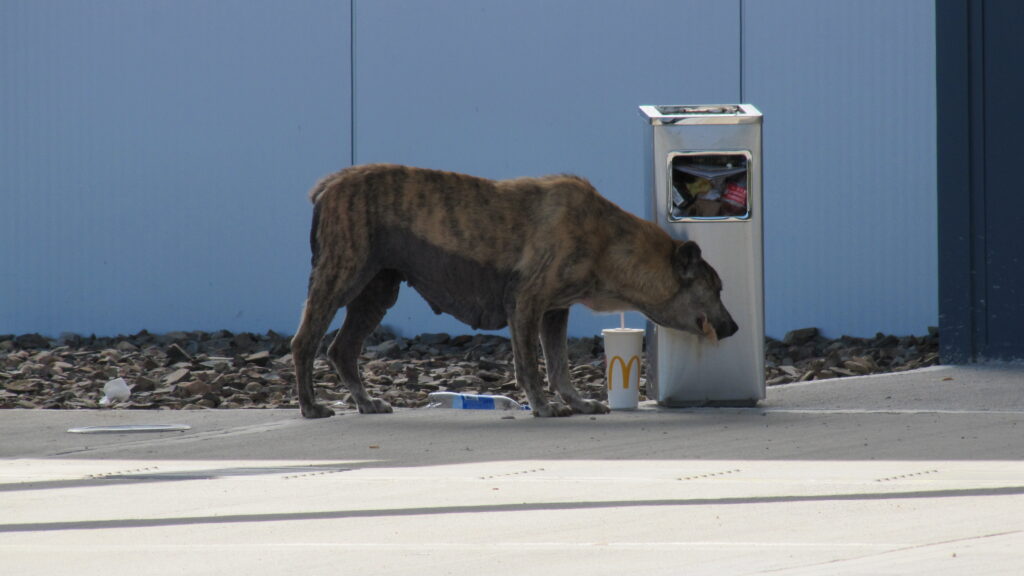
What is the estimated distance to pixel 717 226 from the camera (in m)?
9.94

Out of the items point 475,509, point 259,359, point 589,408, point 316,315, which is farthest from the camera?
point 259,359

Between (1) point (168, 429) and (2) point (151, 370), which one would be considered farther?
(2) point (151, 370)

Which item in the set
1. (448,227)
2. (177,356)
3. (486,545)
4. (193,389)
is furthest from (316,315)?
(177,356)

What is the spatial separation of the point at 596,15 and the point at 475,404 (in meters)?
6.34

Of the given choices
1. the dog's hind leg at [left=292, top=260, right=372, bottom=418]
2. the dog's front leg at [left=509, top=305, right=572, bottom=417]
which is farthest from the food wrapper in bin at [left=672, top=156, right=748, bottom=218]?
the dog's hind leg at [left=292, top=260, right=372, bottom=418]

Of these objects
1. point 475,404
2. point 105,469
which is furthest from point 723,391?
point 105,469

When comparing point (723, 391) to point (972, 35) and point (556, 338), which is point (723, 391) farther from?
point (972, 35)

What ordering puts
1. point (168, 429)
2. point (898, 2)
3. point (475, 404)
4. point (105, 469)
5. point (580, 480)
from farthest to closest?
point (898, 2) < point (475, 404) < point (168, 429) < point (105, 469) < point (580, 480)

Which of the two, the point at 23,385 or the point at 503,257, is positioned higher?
the point at 503,257

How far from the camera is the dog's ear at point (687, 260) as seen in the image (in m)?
9.67

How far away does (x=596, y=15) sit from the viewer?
1573 cm

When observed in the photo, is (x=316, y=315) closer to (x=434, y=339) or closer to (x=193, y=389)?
(x=193, y=389)

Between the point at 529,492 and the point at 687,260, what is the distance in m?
3.67

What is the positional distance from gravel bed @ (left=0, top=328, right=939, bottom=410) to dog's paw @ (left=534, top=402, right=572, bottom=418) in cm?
173
